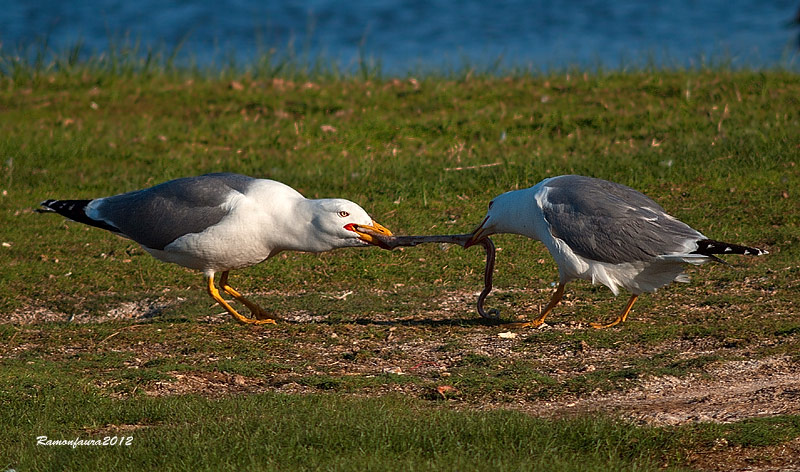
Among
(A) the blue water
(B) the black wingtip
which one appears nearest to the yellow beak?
(B) the black wingtip

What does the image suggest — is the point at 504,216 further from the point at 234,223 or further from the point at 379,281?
the point at 234,223

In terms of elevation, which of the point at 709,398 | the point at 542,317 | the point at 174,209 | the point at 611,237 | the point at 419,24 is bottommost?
the point at 419,24

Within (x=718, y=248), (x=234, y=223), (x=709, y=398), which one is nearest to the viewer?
(x=709, y=398)

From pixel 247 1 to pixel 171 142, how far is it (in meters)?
26.9

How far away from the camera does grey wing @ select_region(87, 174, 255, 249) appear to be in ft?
23.6

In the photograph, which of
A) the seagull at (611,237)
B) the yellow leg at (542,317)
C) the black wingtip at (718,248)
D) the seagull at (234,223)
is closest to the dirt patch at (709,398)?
the black wingtip at (718,248)

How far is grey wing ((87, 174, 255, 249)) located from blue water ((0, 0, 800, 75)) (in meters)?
19.0

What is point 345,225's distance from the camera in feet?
22.9

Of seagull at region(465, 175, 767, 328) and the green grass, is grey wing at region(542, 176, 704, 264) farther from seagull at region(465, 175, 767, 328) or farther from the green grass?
the green grass

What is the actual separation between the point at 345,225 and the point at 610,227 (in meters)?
1.77

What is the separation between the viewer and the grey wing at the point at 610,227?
22.6 feet

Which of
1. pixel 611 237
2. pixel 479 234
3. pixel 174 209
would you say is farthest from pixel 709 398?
pixel 174 209

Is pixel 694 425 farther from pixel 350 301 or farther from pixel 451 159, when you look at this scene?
pixel 451 159

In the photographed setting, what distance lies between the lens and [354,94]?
14500 mm
